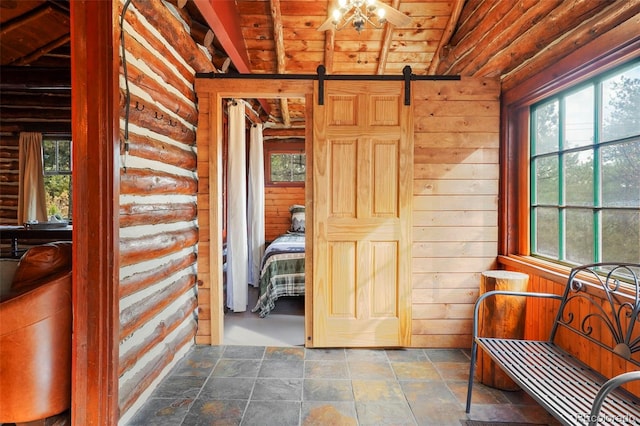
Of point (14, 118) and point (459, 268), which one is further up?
point (14, 118)

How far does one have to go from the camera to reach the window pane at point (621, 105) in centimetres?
Answer: 189

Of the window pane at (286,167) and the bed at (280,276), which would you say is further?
the window pane at (286,167)

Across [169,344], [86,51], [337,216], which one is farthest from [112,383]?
[337,216]

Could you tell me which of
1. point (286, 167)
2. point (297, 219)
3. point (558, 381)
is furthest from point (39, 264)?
point (286, 167)

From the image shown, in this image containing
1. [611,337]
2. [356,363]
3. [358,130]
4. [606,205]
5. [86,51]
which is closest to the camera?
[86,51]

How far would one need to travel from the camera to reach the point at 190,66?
289 cm

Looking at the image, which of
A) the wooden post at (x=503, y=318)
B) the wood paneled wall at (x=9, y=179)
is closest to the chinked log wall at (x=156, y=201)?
the wooden post at (x=503, y=318)

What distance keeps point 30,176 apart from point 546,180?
23.7 feet

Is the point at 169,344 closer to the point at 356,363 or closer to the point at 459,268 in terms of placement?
the point at 356,363

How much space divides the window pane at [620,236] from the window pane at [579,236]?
11cm

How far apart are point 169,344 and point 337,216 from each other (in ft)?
5.58

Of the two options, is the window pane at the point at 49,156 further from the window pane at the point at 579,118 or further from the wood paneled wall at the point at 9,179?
the window pane at the point at 579,118

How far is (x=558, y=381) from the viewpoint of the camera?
1.65 metres

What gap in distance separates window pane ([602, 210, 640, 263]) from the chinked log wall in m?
2.96
